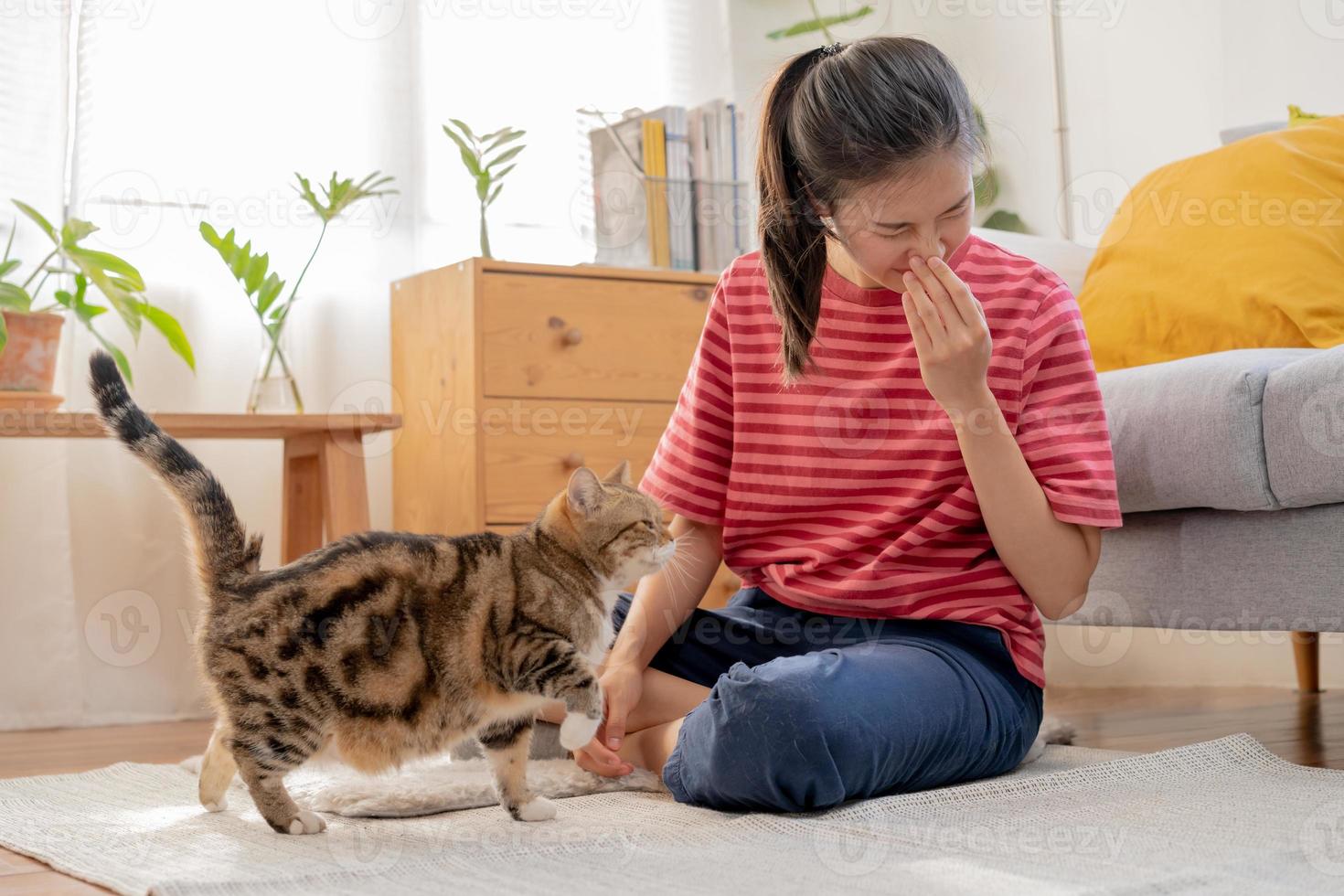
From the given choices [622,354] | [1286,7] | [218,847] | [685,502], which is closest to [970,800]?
[685,502]

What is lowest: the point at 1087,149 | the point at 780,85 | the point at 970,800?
the point at 970,800

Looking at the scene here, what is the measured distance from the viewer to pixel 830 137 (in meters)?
1.27

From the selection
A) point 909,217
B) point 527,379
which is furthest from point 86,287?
point 909,217

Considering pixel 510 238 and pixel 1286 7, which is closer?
pixel 1286 7

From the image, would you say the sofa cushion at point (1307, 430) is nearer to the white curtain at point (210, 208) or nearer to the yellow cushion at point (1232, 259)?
the yellow cushion at point (1232, 259)

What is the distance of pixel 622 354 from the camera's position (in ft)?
8.06

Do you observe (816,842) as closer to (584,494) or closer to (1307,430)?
(584,494)

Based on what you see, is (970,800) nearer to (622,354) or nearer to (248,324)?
(622,354)

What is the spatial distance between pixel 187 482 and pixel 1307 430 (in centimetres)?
113

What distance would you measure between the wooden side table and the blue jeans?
980mm

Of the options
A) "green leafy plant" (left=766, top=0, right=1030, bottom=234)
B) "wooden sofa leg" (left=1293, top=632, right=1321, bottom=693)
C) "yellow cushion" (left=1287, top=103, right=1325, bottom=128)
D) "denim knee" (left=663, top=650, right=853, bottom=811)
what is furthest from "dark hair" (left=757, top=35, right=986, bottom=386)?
"green leafy plant" (left=766, top=0, right=1030, bottom=234)

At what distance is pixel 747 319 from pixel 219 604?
653mm

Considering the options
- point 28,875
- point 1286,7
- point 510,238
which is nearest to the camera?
point 28,875

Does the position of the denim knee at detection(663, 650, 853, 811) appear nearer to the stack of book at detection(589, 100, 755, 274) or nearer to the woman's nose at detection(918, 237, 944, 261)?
the woman's nose at detection(918, 237, 944, 261)
